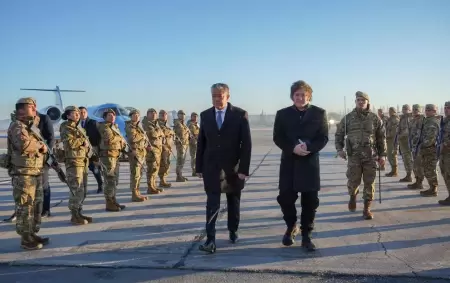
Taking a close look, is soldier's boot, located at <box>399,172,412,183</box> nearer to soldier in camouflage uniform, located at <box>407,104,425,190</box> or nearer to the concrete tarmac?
soldier in camouflage uniform, located at <box>407,104,425,190</box>

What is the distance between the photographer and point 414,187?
7.87 metres

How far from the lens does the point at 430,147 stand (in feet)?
23.3

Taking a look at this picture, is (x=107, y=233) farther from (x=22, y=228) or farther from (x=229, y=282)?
(x=229, y=282)

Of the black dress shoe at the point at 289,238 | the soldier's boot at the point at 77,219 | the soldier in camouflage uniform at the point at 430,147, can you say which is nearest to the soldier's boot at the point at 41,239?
the soldier's boot at the point at 77,219

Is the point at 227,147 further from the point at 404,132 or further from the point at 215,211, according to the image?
the point at 404,132

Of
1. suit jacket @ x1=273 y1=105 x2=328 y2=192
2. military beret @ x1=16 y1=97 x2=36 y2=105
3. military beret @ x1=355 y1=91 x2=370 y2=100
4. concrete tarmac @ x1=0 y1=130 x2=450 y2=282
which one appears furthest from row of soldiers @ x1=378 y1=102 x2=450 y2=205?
military beret @ x1=16 y1=97 x2=36 y2=105

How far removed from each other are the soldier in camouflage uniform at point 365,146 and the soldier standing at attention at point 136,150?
370 cm

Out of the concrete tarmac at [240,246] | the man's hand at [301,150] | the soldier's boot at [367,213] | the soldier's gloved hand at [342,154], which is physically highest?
the man's hand at [301,150]

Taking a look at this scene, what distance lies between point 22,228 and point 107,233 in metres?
1.06

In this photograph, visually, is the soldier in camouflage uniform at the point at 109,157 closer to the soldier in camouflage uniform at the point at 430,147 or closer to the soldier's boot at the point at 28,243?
the soldier's boot at the point at 28,243

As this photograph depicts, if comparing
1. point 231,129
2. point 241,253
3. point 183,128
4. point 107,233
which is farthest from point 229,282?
point 183,128

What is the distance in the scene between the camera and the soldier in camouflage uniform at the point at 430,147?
7.04m

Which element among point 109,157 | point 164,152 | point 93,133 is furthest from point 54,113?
point 109,157

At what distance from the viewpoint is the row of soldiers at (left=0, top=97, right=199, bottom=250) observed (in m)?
4.18
